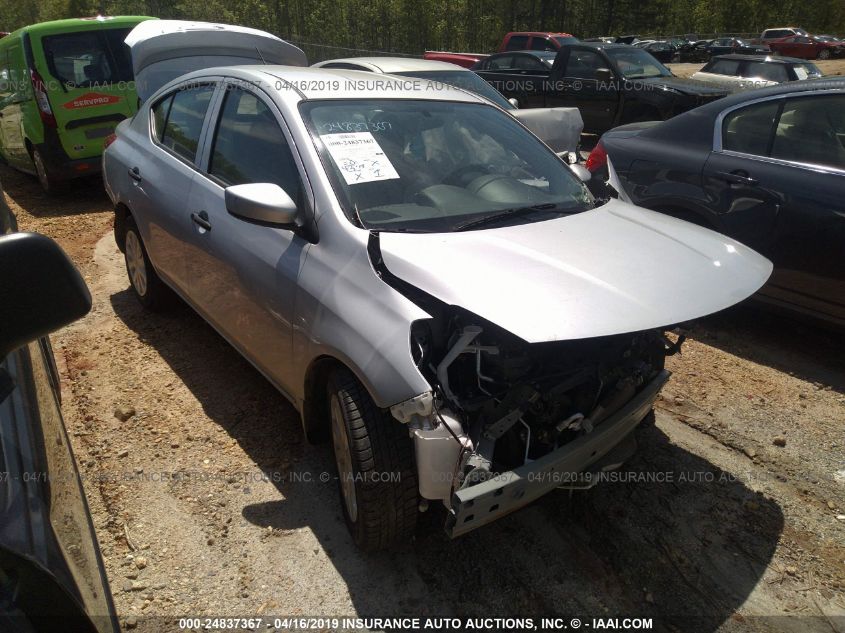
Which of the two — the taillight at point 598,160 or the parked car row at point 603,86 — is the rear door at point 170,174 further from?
the parked car row at point 603,86

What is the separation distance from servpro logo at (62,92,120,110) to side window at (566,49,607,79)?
23.4 ft

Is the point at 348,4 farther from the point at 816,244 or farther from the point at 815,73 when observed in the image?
the point at 816,244

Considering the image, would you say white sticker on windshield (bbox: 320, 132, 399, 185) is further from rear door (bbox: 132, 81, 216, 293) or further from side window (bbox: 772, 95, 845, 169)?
side window (bbox: 772, 95, 845, 169)

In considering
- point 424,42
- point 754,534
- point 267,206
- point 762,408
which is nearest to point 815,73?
point 762,408

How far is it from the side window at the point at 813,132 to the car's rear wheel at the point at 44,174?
7.63m

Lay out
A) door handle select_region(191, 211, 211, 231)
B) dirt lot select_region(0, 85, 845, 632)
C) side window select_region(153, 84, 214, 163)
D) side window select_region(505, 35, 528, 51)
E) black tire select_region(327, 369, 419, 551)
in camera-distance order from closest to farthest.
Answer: black tire select_region(327, 369, 419, 551)
dirt lot select_region(0, 85, 845, 632)
door handle select_region(191, 211, 211, 231)
side window select_region(153, 84, 214, 163)
side window select_region(505, 35, 528, 51)

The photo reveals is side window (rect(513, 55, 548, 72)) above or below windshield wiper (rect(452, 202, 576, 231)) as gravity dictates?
above

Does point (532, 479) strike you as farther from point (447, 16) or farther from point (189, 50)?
point (447, 16)

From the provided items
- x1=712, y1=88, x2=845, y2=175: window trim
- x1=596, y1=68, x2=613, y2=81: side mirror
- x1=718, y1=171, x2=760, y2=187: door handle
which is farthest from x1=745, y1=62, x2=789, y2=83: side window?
x1=718, y1=171, x2=760, y2=187: door handle

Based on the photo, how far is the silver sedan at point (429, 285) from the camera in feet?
6.88

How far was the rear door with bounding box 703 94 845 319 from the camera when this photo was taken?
379 cm

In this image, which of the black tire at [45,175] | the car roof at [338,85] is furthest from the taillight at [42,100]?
the car roof at [338,85]

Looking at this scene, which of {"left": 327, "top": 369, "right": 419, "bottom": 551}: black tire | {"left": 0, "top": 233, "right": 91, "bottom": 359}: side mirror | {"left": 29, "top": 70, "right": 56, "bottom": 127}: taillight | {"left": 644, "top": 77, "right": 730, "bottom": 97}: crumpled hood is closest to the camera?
{"left": 0, "top": 233, "right": 91, "bottom": 359}: side mirror

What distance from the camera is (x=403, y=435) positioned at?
2.27m
